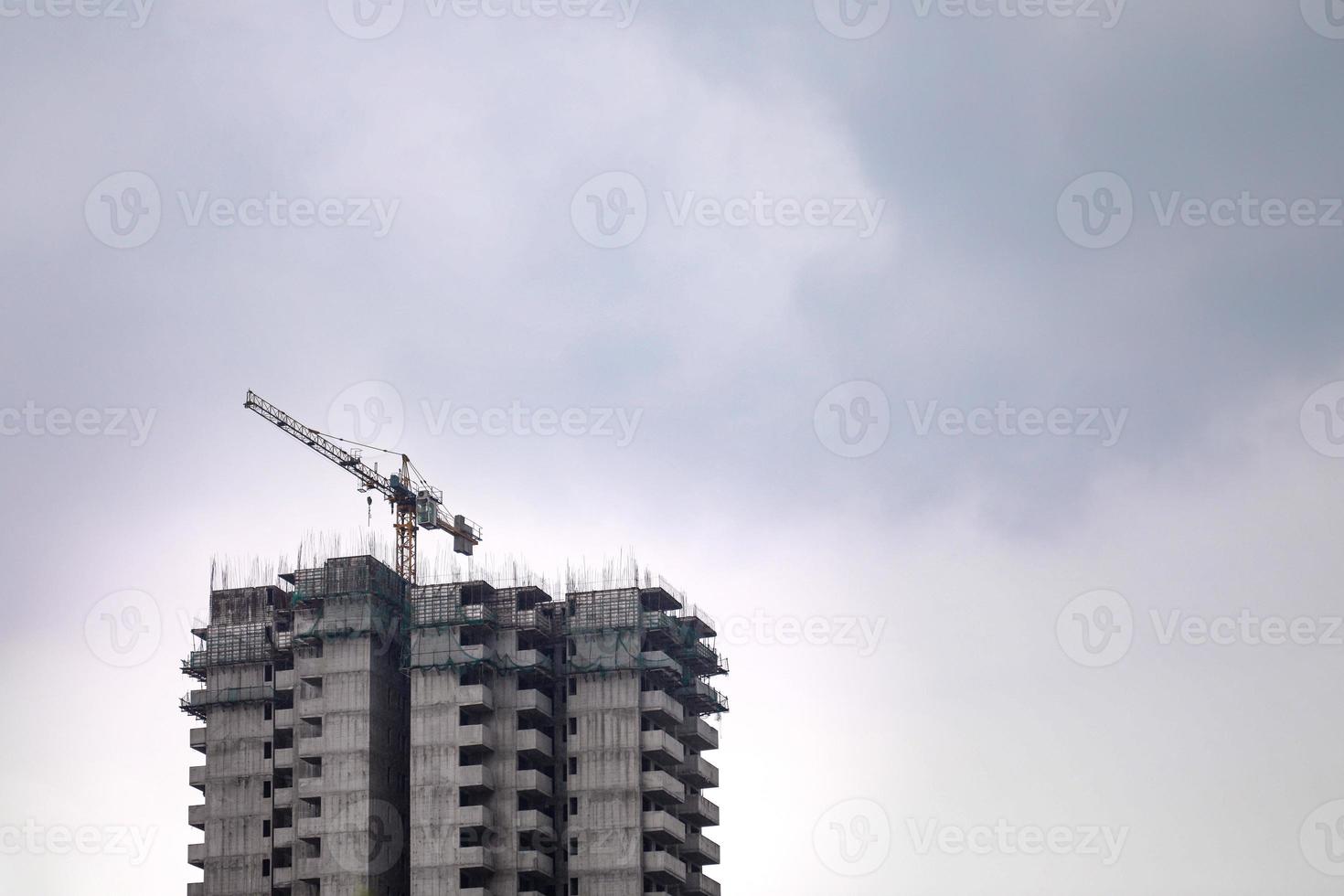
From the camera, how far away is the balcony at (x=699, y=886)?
183087 mm

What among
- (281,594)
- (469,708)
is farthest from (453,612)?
(281,594)

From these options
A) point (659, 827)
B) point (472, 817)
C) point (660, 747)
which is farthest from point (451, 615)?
point (659, 827)

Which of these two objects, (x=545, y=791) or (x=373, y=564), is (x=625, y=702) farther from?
(x=373, y=564)

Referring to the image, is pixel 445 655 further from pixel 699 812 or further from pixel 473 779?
pixel 699 812

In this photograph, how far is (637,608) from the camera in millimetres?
182000

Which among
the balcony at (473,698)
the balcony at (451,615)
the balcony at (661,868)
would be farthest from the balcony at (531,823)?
the balcony at (451,615)

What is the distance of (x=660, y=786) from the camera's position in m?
178

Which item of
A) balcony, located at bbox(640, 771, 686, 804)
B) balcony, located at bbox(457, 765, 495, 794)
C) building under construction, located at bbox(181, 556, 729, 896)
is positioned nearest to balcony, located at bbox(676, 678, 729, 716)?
building under construction, located at bbox(181, 556, 729, 896)

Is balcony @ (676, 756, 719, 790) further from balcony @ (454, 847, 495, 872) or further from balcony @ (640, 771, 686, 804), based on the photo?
balcony @ (454, 847, 495, 872)

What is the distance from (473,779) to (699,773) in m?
22.7

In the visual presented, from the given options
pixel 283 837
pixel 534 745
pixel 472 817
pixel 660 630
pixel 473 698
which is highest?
pixel 660 630

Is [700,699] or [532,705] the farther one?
[700,699]

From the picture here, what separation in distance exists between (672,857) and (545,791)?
39.9ft

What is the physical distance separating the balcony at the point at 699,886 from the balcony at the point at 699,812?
4838 millimetres
